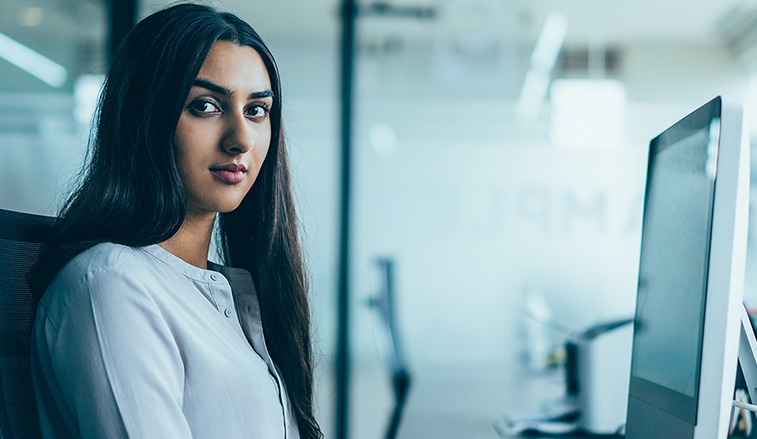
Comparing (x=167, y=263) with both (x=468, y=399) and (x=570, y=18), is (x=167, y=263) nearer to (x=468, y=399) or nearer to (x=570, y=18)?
(x=468, y=399)

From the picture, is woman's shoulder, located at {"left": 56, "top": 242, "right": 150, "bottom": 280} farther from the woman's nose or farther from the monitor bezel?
the monitor bezel

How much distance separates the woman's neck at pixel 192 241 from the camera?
98 centimetres

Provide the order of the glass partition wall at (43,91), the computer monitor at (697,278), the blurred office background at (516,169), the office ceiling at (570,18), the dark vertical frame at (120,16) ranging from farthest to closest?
the blurred office background at (516,169)
the office ceiling at (570,18)
the dark vertical frame at (120,16)
the glass partition wall at (43,91)
the computer monitor at (697,278)

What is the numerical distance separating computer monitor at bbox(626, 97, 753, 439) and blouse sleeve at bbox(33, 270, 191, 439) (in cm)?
60

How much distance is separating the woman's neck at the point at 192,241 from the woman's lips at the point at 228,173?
0.08 metres

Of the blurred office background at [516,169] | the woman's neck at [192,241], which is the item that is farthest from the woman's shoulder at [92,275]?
→ the blurred office background at [516,169]

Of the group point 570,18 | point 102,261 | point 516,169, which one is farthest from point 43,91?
point 570,18

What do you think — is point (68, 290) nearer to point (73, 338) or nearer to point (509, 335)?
point (73, 338)

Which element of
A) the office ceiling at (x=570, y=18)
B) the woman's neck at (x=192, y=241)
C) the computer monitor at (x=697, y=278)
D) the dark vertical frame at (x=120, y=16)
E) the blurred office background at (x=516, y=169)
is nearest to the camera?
the computer monitor at (x=697, y=278)

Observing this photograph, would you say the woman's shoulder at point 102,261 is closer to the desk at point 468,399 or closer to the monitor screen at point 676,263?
the monitor screen at point 676,263

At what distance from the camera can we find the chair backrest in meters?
0.81

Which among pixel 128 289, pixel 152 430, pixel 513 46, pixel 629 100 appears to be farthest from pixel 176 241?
pixel 629 100

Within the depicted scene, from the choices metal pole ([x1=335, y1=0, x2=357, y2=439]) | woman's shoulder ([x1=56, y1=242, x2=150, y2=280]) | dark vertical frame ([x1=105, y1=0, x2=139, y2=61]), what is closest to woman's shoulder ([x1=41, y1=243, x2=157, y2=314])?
woman's shoulder ([x1=56, y1=242, x2=150, y2=280])

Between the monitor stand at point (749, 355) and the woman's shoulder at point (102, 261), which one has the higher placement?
the woman's shoulder at point (102, 261)
